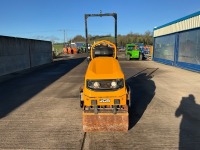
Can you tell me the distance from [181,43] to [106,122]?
17.8m

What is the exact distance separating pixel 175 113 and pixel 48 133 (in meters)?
3.95

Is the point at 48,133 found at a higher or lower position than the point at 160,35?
lower

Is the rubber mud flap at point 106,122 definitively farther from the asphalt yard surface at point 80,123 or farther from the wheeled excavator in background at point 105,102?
the asphalt yard surface at point 80,123

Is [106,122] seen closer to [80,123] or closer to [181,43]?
[80,123]

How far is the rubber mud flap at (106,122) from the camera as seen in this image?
18.2 ft

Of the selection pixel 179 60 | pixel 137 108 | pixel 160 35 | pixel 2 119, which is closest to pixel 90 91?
pixel 137 108

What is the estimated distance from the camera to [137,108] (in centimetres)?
766

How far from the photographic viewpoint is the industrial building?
17906mm

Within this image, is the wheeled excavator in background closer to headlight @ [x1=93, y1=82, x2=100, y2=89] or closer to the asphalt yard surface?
headlight @ [x1=93, y1=82, x2=100, y2=89]

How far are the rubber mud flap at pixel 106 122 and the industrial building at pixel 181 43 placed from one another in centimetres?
1376

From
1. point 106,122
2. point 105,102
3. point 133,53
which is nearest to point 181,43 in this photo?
point 133,53

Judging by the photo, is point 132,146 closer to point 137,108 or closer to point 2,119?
point 137,108

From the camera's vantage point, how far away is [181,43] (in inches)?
835

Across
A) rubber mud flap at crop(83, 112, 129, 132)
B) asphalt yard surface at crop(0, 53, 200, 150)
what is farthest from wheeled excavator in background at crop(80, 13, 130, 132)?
asphalt yard surface at crop(0, 53, 200, 150)
